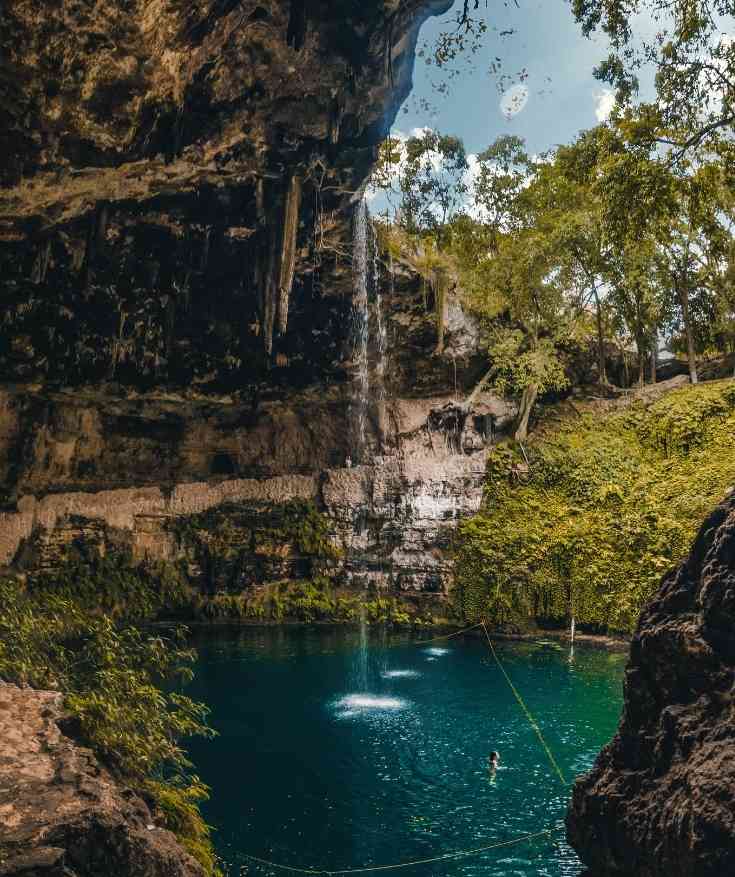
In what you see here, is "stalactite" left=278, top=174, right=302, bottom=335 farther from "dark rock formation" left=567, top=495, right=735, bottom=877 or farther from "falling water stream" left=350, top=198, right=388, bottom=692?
"dark rock formation" left=567, top=495, right=735, bottom=877

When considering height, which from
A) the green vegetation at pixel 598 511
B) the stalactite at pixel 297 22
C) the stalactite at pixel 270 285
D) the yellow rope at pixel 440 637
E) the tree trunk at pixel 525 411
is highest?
the stalactite at pixel 297 22

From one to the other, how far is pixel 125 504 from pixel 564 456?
14042 millimetres

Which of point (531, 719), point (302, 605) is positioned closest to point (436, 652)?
point (531, 719)

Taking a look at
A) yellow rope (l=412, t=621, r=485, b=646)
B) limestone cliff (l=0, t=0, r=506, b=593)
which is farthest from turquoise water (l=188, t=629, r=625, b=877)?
limestone cliff (l=0, t=0, r=506, b=593)

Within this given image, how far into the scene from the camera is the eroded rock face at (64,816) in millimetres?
3336

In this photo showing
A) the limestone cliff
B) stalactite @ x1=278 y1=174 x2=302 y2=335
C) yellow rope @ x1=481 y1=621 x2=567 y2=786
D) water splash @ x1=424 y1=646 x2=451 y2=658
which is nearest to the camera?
yellow rope @ x1=481 y1=621 x2=567 y2=786

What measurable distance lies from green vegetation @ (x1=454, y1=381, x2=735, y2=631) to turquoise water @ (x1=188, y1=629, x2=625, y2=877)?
1.56 metres

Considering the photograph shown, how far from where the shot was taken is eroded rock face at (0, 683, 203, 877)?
3.34m

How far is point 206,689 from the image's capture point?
12.5 m

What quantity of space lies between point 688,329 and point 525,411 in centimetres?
579

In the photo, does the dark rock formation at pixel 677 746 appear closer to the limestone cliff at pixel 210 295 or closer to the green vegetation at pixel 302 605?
the limestone cliff at pixel 210 295

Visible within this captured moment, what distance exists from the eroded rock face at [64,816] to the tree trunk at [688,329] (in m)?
20.3

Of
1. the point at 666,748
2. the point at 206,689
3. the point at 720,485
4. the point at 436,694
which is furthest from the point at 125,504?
the point at 666,748

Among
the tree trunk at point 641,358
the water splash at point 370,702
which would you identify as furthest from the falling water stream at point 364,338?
the tree trunk at point 641,358
